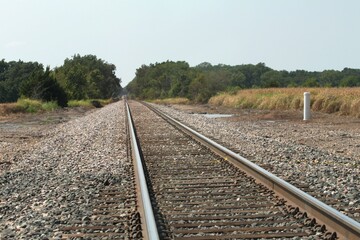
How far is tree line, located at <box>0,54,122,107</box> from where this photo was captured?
49.9 metres

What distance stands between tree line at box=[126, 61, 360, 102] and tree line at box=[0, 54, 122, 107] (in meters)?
14.8

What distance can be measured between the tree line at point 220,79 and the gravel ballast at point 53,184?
52.0 m

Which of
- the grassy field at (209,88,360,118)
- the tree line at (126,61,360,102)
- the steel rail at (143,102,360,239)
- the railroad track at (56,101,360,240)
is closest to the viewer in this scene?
the steel rail at (143,102,360,239)

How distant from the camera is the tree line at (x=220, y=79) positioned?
220 ft

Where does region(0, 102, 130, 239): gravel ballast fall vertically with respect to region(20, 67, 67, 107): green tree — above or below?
below

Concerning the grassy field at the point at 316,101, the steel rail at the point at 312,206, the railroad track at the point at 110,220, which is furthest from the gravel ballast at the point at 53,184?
the grassy field at the point at 316,101

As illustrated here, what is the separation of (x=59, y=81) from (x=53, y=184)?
57.1 meters

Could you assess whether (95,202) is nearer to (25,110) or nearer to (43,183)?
(43,183)

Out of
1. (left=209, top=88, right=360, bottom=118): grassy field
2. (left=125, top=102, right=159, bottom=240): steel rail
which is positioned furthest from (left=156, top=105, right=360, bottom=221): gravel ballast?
(left=209, top=88, right=360, bottom=118): grassy field

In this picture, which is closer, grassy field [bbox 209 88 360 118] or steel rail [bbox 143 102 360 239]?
steel rail [bbox 143 102 360 239]

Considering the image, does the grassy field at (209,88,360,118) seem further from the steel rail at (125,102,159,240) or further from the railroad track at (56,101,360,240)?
the steel rail at (125,102,159,240)

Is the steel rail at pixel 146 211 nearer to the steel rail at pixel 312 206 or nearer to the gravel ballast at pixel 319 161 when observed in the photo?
the steel rail at pixel 312 206

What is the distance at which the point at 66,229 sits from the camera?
16.9ft

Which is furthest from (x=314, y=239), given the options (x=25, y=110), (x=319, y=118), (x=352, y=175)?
(x=25, y=110)
